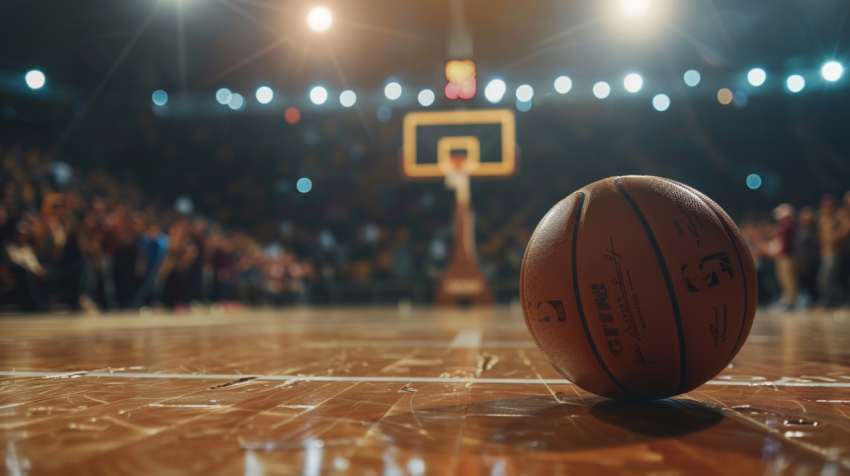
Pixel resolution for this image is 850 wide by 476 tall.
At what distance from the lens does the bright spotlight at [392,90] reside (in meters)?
18.4

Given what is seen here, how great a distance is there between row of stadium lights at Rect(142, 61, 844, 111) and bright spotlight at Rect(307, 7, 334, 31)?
9.81 meters

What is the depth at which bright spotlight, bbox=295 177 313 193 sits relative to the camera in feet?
64.9

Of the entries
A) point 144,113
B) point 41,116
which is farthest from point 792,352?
point 144,113

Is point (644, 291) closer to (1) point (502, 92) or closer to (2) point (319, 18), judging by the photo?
(2) point (319, 18)

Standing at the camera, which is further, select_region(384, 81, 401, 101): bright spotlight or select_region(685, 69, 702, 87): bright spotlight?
select_region(384, 81, 401, 101): bright spotlight

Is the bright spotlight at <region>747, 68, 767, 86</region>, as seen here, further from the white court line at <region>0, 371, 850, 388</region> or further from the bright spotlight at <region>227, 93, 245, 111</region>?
the white court line at <region>0, 371, 850, 388</region>

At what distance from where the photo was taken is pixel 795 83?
53.8 feet

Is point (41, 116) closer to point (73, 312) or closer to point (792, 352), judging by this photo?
point (73, 312)

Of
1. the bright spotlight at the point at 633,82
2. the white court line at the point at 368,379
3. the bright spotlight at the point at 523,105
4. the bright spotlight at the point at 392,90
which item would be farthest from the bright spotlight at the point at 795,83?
the white court line at the point at 368,379

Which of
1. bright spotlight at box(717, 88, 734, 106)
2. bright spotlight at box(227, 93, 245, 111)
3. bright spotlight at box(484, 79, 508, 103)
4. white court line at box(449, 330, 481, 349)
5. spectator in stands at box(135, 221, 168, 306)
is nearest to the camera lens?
white court line at box(449, 330, 481, 349)

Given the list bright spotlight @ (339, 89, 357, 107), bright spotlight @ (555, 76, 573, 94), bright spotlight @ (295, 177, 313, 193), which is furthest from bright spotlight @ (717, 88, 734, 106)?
bright spotlight @ (295, 177, 313, 193)

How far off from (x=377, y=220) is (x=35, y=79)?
35.4 feet

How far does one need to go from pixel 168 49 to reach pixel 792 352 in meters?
14.2

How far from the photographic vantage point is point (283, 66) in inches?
606
